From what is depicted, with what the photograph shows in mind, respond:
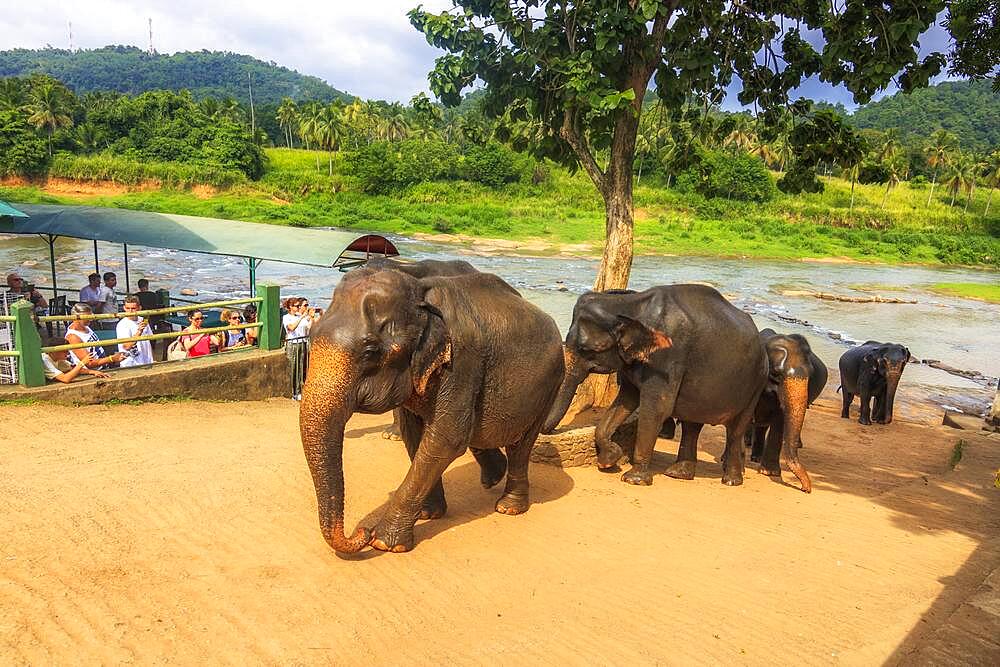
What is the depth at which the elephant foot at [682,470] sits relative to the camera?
8148 mm

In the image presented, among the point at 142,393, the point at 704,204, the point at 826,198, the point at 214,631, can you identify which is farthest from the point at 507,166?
the point at 214,631

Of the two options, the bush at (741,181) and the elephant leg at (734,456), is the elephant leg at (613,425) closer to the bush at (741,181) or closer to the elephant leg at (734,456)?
the elephant leg at (734,456)

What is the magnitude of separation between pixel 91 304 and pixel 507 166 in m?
48.6

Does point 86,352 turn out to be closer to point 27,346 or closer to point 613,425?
point 27,346

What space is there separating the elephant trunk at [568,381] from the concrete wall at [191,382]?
15.4ft

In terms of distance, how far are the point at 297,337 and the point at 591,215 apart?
41376 mm

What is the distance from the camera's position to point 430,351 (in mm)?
4793

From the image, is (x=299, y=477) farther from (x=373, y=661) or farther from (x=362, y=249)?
(x=362, y=249)

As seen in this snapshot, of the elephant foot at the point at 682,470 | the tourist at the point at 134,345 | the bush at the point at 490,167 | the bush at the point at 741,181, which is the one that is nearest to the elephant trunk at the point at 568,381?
the elephant foot at the point at 682,470

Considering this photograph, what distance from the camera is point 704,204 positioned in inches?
2197

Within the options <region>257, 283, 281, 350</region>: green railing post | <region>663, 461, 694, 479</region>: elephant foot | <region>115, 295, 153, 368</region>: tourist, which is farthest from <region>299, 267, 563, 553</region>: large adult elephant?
<region>257, 283, 281, 350</region>: green railing post

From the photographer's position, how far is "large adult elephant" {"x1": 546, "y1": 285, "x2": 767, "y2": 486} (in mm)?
7418

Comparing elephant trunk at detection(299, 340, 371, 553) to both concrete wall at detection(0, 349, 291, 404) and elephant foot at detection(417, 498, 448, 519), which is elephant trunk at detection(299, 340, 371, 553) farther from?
concrete wall at detection(0, 349, 291, 404)

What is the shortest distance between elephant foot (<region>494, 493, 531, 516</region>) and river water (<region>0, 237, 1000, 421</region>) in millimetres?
11059
